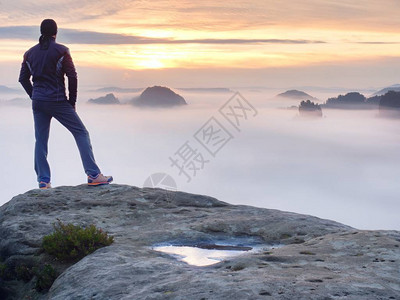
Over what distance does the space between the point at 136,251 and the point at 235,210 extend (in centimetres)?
422

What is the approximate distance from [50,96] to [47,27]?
1.73 metres

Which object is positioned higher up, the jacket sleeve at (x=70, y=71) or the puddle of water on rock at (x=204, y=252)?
the jacket sleeve at (x=70, y=71)

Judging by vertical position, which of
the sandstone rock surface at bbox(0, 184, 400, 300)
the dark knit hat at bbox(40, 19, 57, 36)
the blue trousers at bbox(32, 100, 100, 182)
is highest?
the dark knit hat at bbox(40, 19, 57, 36)

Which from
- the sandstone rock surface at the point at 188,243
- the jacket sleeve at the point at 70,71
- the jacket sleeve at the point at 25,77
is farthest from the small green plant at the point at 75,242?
the jacket sleeve at the point at 25,77

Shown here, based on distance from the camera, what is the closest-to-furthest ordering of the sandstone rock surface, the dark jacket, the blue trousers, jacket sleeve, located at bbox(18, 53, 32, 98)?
the sandstone rock surface → the dark jacket → the blue trousers → jacket sleeve, located at bbox(18, 53, 32, 98)

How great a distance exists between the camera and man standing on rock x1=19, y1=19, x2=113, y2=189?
14.2 metres

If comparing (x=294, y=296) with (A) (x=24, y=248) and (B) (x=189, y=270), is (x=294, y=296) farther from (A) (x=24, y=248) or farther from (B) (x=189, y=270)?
(A) (x=24, y=248)

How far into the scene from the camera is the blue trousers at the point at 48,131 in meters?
14.6

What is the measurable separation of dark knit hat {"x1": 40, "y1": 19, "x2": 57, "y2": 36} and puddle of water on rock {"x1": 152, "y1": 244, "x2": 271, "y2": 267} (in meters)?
6.90

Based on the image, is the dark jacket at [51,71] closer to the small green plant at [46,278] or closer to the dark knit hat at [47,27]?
the dark knit hat at [47,27]

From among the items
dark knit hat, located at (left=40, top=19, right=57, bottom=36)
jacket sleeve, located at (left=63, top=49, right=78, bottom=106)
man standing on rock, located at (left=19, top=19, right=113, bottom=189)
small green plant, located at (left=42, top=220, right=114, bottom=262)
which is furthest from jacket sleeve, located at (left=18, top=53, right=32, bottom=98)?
small green plant, located at (left=42, top=220, right=114, bottom=262)

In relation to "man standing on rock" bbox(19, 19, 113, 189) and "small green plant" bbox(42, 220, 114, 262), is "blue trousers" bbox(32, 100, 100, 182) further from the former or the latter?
"small green plant" bbox(42, 220, 114, 262)

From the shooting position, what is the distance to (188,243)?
10.6 m

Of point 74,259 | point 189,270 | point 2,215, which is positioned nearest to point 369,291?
point 189,270
